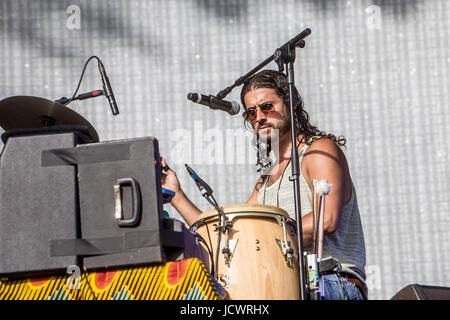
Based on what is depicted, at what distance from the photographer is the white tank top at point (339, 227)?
2857 mm

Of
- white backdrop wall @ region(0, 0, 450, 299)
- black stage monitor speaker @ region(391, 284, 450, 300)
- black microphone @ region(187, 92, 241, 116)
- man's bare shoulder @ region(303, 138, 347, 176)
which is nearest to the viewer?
black stage monitor speaker @ region(391, 284, 450, 300)

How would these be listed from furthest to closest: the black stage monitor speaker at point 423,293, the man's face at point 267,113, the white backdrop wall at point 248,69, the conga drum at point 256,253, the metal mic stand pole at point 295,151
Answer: the white backdrop wall at point 248,69
the man's face at point 267,113
the conga drum at point 256,253
the metal mic stand pole at point 295,151
the black stage monitor speaker at point 423,293

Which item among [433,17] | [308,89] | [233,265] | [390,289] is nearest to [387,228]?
[390,289]

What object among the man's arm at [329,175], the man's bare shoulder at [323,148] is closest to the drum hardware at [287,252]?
the man's arm at [329,175]

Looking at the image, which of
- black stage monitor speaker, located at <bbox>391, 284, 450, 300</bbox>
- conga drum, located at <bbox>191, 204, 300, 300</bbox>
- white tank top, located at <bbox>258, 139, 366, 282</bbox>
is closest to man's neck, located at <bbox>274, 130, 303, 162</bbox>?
white tank top, located at <bbox>258, 139, 366, 282</bbox>

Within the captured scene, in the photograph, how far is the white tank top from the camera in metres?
2.86

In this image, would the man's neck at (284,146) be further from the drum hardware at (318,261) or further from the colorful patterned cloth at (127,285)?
the colorful patterned cloth at (127,285)

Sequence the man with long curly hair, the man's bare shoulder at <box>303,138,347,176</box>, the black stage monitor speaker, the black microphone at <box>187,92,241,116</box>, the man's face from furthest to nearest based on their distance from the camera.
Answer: the man's face
the man's bare shoulder at <box>303,138,347,176</box>
the man with long curly hair
the black microphone at <box>187,92,241,116</box>
the black stage monitor speaker

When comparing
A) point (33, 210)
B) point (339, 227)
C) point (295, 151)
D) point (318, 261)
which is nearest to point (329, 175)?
point (339, 227)

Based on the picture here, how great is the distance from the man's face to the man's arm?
314 mm

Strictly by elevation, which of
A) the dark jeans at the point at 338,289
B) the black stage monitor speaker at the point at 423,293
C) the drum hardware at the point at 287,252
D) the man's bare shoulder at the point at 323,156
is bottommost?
the dark jeans at the point at 338,289

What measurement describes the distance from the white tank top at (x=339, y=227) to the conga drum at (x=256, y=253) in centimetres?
34

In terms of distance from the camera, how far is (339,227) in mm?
2982

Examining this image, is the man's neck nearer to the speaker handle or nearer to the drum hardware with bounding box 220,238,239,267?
the drum hardware with bounding box 220,238,239,267
